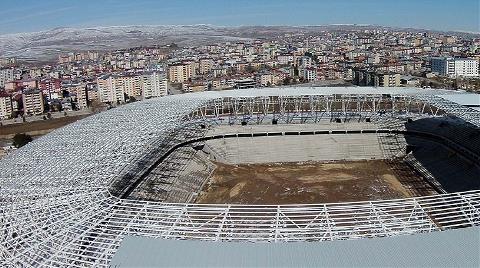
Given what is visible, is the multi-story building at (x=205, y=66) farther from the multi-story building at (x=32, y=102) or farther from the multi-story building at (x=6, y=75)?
the multi-story building at (x=32, y=102)

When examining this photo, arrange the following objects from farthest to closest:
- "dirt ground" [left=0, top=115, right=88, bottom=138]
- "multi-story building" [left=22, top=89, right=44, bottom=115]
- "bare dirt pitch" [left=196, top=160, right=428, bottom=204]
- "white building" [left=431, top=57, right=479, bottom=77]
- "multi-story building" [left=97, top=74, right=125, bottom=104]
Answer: "white building" [left=431, top=57, right=479, bottom=77]
"multi-story building" [left=97, top=74, right=125, bottom=104]
"multi-story building" [left=22, top=89, right=44, bottom=115]
"dirt ground" [left=0, top=115, right=88, bottom=138]
"bare dirt pitch" [left=196, top=160, right=428, bottom=204]

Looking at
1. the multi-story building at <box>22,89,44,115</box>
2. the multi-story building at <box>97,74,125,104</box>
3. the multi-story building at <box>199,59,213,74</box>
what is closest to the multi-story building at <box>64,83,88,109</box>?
the multi-story building at <box>97,74,125,104</box>

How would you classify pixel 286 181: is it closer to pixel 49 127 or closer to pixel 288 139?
pixel 288 139

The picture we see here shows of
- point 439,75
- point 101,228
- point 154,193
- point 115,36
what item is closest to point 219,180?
point 154,193

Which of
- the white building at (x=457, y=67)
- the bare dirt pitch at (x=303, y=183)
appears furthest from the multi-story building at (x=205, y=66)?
the bare dirt pitch at (x=303, y=183)

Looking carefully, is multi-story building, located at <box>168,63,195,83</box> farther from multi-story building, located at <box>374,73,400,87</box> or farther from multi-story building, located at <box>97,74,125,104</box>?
multi-story building, located at <box>374,73,400,87</box>

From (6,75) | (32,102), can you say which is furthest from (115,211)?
(6,75)
